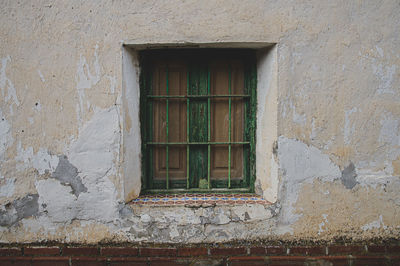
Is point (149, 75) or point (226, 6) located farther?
point (149, 75)

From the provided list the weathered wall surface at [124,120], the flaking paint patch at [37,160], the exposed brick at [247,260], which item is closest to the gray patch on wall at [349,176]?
the weathered wall surface at [124,120]

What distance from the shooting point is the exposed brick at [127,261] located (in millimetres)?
1962

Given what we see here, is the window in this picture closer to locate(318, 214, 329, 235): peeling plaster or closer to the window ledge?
the window ledge

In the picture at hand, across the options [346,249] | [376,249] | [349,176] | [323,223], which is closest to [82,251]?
[323,223]

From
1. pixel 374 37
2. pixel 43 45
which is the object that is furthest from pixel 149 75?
pixel 374 37

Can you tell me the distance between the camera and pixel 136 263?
1.96m

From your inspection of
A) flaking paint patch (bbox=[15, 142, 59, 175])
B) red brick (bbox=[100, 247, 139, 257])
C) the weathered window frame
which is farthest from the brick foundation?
flaking paint patch (bbox=[15, 142, 59, 175])

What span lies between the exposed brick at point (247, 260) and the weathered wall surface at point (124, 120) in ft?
0.54

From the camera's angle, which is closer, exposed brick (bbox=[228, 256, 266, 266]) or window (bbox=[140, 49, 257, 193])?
exposed brick (bbox=[228, 256, 266, 266])

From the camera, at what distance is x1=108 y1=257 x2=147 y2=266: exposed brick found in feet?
6.44

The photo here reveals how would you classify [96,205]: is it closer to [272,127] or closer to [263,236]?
[263,236]

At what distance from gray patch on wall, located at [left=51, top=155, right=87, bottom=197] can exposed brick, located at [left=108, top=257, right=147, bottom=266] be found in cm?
60

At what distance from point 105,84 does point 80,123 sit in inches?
14.6

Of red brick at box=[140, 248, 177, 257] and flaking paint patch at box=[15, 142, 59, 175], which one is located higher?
flaking paint patch at box=[15, 142, 59, 175]
